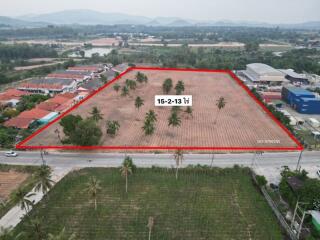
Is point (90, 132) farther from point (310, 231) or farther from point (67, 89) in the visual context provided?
point (67, 89)

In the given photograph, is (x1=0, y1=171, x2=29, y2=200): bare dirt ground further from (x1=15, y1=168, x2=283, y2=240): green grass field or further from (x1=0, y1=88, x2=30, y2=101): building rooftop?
(x1=0, y1=88, x2=30, y2=101): building rooftop

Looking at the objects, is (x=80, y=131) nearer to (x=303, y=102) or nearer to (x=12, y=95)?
(x=12, y=95)

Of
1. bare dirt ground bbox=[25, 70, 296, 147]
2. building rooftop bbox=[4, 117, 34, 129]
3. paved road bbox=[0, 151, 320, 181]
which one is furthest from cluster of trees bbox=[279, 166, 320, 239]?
building rooftop bbox=[4, 117, 34, 129]

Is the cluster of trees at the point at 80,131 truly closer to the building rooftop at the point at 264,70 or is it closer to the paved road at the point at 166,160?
the paved road at the point at 166,160

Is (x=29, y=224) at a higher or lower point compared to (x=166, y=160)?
higher

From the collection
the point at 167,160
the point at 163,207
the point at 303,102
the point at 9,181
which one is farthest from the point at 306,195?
the point at 303,102

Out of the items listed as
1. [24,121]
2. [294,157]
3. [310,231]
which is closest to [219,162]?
[294,157]
